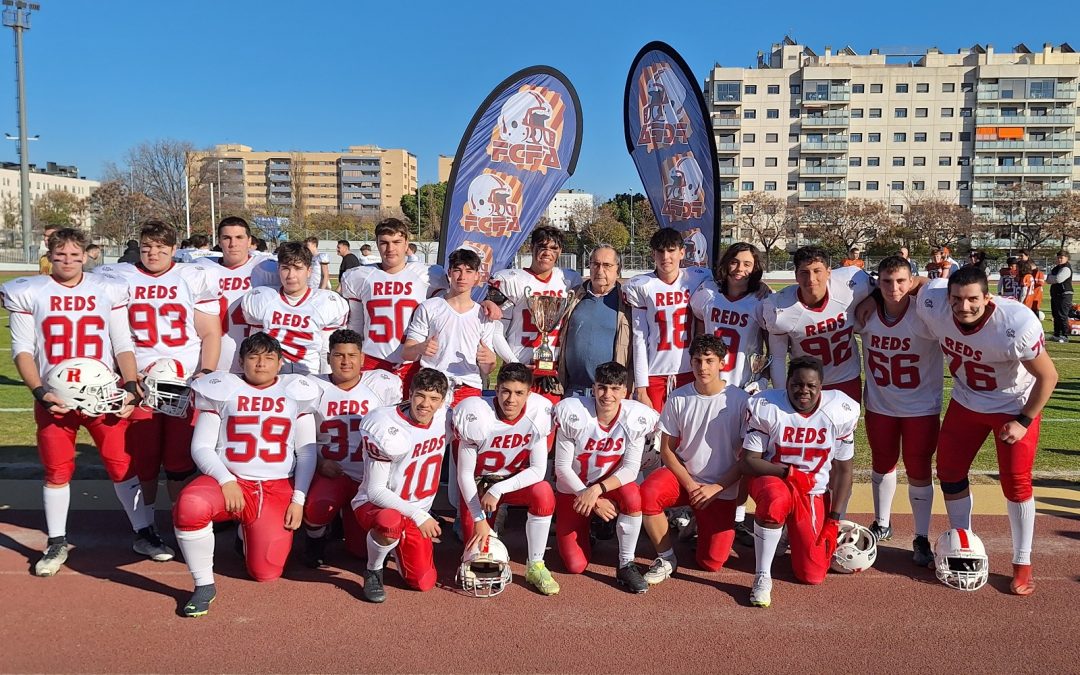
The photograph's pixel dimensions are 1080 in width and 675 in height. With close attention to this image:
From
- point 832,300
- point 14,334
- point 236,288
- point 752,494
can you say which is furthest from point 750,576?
point 14,334

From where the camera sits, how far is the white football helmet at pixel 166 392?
457 centimetres

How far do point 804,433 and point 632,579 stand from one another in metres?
1.19

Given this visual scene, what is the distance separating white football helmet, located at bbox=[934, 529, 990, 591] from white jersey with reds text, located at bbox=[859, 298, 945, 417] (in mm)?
734

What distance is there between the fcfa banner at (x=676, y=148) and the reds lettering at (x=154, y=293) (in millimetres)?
4603

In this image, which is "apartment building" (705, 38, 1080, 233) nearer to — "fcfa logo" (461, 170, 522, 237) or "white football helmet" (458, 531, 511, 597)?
"fcfa logo" (461, 170, 522, 237)

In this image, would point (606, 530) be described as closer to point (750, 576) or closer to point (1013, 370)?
point (750, 576)

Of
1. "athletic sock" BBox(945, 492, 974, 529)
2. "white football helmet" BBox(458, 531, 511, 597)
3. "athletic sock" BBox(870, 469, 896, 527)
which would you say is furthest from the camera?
"athletic sock" BBox(870, 469, 896, 527)

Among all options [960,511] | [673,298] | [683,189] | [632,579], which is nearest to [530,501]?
[632,579]

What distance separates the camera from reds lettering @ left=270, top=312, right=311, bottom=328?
205 inches

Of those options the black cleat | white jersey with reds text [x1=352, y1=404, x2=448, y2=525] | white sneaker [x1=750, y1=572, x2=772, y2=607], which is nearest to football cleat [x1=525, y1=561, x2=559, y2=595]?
white jersey with reds text [x1=352, y1=404, x2=448, y2=525]

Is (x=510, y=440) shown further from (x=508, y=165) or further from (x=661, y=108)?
(x=661, y=108)

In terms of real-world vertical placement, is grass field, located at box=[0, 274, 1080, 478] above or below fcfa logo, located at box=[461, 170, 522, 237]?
below

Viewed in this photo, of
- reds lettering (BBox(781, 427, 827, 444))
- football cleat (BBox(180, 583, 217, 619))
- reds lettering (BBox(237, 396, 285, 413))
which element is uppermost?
reds lettering (BBox(237, 396, 285, 413))

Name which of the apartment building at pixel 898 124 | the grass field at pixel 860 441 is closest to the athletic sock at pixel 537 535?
the grass field at pixel 860 441
